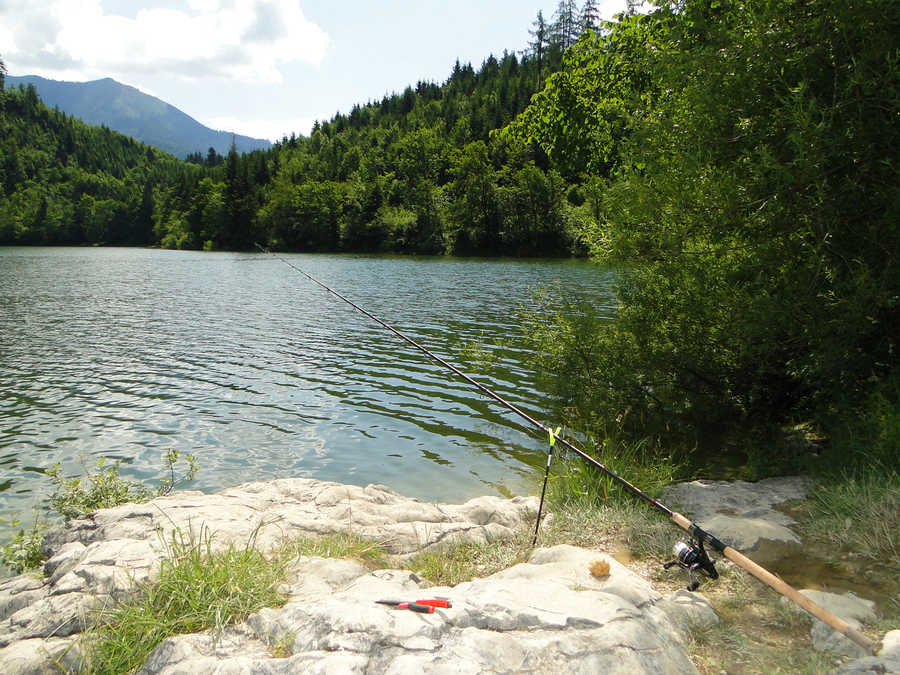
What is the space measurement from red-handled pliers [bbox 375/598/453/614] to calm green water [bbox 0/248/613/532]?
190 inches

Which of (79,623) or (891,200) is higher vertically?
(891,200)

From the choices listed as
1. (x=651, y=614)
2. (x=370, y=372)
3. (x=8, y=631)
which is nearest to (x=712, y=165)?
(x=651, y=614)

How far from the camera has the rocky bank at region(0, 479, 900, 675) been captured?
9.41 feet

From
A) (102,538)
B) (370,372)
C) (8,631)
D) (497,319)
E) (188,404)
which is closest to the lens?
(8,631)

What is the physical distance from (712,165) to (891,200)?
200 cm

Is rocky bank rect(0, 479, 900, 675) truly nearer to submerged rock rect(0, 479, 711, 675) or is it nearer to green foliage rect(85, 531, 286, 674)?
submerged rock rect(0, 479, 711, 675)

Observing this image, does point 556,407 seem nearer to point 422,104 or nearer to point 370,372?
point 370,372

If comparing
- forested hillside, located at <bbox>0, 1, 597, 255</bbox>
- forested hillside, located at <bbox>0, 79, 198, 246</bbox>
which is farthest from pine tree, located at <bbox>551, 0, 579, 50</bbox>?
forested hillside, located at <bbox>0, 79, 198, 246</bbox>

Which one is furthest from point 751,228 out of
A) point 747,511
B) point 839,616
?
point 839,616

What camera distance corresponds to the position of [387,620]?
3107 mm

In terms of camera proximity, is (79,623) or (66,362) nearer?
(79,623)

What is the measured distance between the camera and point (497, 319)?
2388cm

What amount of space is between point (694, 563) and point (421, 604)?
231 cm

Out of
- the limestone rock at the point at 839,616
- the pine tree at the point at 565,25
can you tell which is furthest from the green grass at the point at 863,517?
the pine tree at the point at 565,25
